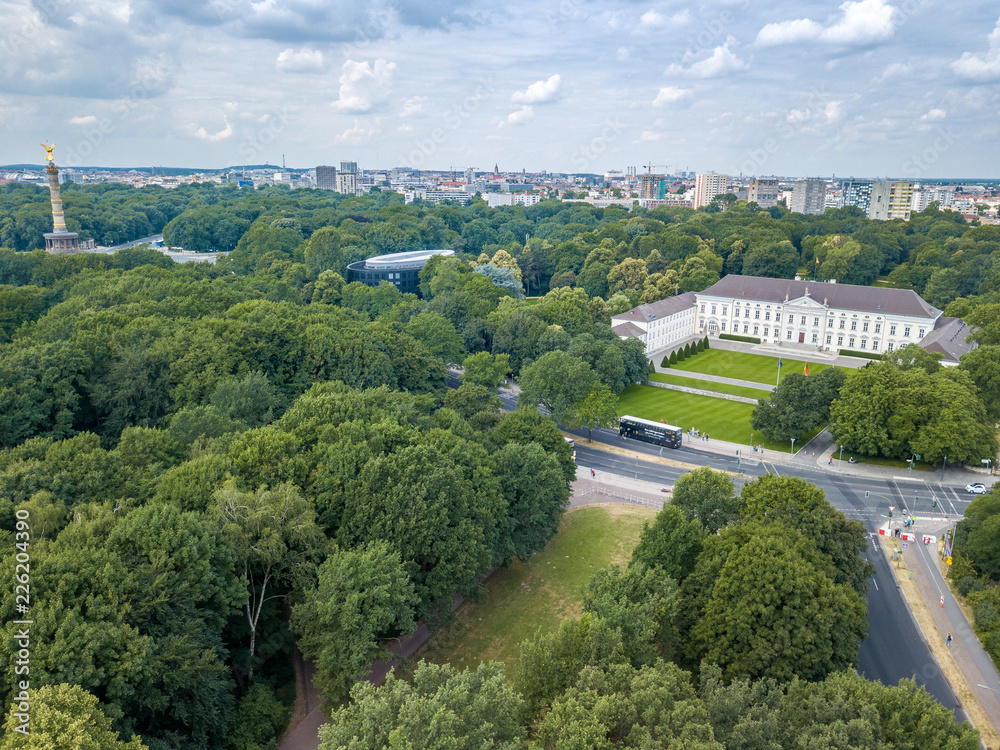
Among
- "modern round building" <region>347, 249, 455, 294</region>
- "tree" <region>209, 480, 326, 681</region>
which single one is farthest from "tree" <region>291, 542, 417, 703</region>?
"modern round building" <region>347, 249, 455, 294</region>

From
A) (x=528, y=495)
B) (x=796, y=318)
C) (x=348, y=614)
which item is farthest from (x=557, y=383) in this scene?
(x=796, y=318)

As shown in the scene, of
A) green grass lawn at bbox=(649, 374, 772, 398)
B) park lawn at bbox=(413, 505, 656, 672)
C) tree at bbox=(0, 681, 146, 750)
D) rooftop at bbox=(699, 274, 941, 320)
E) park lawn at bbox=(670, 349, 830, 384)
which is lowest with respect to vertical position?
park lawn at bbox=(413, 505, 656, 672)

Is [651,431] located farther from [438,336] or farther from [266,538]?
[266,538]

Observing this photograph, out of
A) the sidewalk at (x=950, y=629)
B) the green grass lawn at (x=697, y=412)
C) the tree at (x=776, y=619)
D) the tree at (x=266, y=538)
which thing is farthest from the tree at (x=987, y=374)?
the tree at (x=266, y=538)

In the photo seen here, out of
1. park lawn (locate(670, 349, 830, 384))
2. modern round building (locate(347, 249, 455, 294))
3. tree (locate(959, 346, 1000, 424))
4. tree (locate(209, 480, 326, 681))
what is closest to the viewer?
tree (locate(209, 480, 326, 681))

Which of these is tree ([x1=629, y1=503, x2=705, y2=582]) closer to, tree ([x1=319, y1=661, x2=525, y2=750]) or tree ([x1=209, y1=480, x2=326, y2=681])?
tree ([x1=319, y1=661, x2=525, y2=750])
